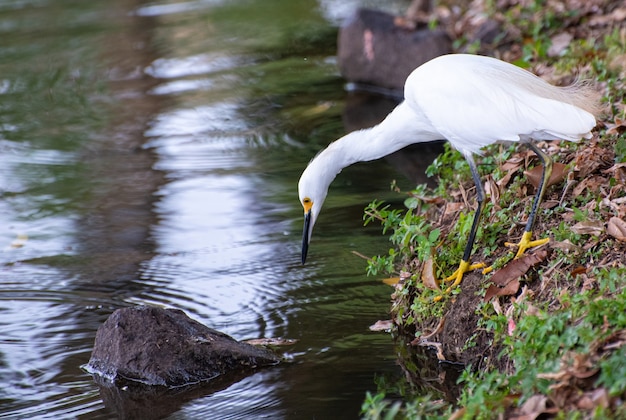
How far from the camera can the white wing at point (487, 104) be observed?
4594mm

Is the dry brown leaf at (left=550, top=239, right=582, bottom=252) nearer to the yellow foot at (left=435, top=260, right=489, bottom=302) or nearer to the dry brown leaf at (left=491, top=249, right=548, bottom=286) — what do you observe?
the dry brown leaf at (left=491, top=249, right=548, bottom=286)

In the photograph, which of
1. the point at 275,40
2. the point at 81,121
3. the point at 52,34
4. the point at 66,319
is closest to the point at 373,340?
the point at 66,319

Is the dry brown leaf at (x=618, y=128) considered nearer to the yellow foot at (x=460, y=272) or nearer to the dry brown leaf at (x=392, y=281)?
the yellow foot at (x=460, y=272)

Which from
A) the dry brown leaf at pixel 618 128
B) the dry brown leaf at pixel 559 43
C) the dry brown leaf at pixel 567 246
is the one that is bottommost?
the dry brown leaf at pixel 567 246

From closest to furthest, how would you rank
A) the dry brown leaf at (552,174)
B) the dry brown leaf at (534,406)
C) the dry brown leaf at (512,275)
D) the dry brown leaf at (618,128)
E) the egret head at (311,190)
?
1. the dry brown leaf at (534,406)
2. the dry brown leaf at (512,275)
3. the dry brown leaf at (552,174)
4. the egret head at (311,190)
5. the dry brown leaf at (618,128)

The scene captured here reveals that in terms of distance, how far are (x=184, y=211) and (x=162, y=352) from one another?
305 cm

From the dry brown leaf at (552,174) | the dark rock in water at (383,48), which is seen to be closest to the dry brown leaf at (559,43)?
the dark rock in water at (383,48)

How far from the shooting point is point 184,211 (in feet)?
25.5

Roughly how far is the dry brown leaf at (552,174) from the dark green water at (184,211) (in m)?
1.20

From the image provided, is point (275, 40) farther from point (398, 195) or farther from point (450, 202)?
point (450, 202)

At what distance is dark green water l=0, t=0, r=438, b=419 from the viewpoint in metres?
4.98

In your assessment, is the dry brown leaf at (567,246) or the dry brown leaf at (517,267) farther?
the dry brown leaf at (517,267)

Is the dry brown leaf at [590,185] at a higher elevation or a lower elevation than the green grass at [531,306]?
higher

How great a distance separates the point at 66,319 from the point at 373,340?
81.3 inches
